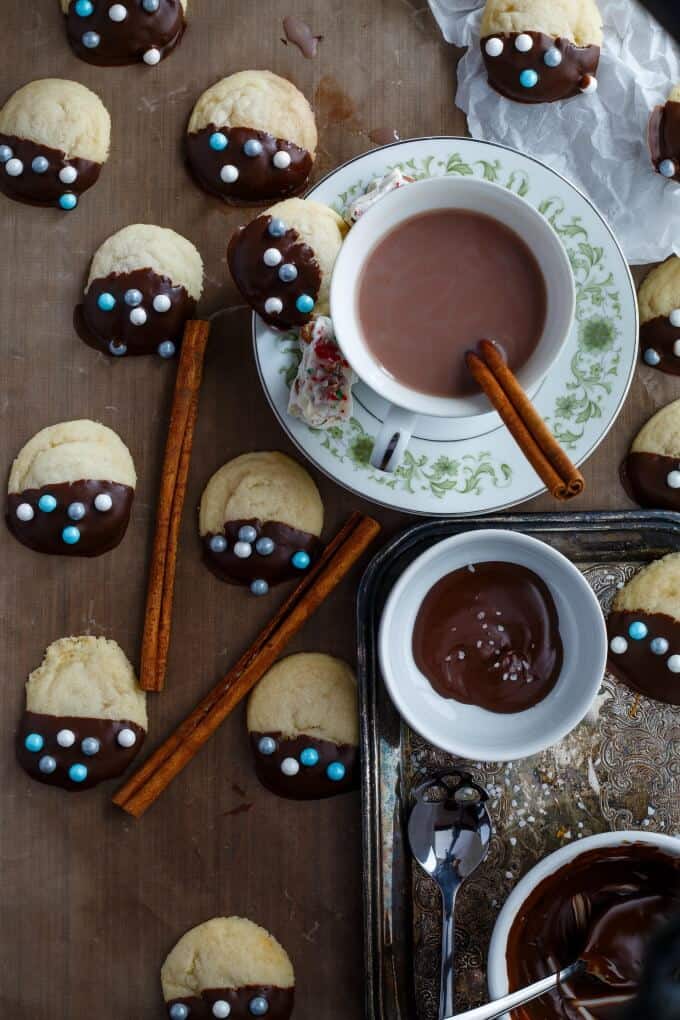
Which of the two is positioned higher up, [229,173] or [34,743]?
[229,173]

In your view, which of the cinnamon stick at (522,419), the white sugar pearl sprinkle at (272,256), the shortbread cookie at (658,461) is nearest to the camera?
the cinnamon stick at (522,419)

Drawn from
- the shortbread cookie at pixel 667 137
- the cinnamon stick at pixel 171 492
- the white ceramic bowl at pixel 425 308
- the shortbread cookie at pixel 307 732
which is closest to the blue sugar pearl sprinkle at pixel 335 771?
the shortbread cookie at pixel 307 732

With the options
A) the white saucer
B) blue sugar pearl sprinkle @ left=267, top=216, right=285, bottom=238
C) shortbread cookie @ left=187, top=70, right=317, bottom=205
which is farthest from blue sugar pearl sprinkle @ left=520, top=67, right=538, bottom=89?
blue sugar pearl sprinkle @ left=267, top=216, right=285, bottom=238

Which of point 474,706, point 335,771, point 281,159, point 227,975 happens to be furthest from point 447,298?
point 227,975

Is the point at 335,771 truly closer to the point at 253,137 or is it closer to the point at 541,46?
the point at 253,137

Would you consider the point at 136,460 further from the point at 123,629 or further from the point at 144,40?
the point at 144,40

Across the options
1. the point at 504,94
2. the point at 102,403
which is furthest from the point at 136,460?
the point at 504,94

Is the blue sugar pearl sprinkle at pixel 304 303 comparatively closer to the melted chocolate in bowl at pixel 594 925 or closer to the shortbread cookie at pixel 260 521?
the shortbread cookie at pixel 260 521
